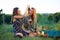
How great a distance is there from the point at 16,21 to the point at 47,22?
0.28 metres

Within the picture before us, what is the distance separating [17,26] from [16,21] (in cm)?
5

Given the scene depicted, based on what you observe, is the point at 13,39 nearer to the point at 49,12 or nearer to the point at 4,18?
the point at 4,18

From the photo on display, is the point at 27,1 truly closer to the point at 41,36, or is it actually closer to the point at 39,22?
the point at 39,22

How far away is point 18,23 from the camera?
1296 millimetres

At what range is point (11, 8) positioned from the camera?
4.27 feet

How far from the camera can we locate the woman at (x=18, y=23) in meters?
1.29

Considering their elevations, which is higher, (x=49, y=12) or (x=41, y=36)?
(x=49, y=12)

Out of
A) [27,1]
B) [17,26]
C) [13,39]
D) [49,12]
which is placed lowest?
[13,39]

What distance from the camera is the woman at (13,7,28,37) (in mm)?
1289

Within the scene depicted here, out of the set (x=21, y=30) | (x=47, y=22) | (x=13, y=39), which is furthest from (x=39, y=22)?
(x=13, y=39)

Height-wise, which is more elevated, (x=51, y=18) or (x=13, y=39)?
(x=51, y=18)

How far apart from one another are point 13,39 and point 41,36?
0.25m

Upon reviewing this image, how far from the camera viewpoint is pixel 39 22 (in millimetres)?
1297

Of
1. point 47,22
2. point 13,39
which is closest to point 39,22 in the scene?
point 47,22
